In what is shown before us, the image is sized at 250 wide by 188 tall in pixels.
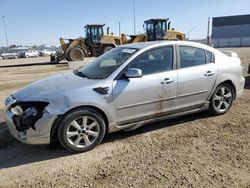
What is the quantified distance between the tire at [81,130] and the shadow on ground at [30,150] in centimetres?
22

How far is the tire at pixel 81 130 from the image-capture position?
4.18 m

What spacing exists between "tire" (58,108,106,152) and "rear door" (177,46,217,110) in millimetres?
1588

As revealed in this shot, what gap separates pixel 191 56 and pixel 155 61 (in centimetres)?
83

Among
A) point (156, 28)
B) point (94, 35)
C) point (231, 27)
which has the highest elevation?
point (231, 27)

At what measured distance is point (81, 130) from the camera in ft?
14.1

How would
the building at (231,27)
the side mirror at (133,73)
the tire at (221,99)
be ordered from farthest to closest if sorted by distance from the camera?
1. the building at (231,27)
2. the tire at (221,99)
3. the side mirror at (133,73)

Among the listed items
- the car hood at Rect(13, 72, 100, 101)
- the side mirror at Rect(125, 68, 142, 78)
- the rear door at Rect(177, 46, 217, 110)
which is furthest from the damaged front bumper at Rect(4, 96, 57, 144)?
the rear door at Rect(177, 46, 217, 110)

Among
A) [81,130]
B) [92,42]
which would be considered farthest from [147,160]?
[92,42]

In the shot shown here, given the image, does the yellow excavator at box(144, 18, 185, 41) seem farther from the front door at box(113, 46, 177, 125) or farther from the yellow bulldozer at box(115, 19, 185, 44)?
the front door at box(113, 46, 177, 125)

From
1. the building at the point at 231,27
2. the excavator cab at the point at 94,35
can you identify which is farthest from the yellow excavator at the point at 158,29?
the building at the point at 231,27

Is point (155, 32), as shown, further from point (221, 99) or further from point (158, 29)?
point (221, 99)

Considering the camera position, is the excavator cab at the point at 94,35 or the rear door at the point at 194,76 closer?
the rear door at the point at 194,76

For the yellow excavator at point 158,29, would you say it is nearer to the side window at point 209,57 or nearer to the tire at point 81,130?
the side window at point 209,57

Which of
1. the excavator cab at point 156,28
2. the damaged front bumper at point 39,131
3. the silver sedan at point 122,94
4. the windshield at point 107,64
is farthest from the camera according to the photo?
the excavator cab at point 156,28
